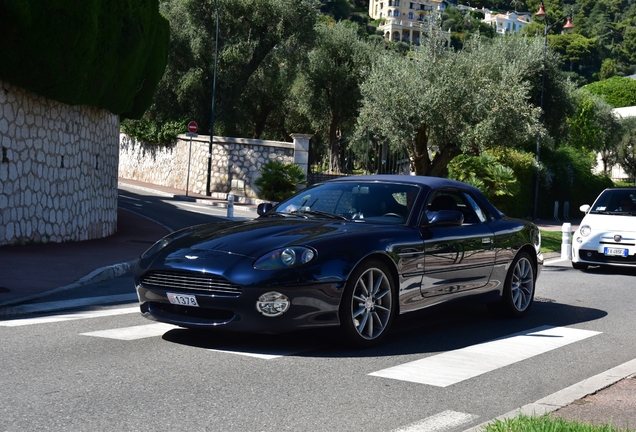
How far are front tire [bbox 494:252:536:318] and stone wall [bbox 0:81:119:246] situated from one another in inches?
334

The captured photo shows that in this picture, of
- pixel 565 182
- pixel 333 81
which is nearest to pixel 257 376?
pixel 565 182

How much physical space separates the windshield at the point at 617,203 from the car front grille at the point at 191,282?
11.1m

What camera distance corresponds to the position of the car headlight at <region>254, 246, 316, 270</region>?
6371 mm

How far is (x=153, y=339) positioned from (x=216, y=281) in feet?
3.43

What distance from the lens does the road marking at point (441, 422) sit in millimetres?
4695

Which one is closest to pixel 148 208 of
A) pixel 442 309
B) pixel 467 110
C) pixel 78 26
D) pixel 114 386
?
pixel 467 110

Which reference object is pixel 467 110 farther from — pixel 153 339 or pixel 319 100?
pixel 153 339

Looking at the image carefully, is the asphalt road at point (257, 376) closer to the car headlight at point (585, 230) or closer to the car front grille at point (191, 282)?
the car front grille at point (191, 282)

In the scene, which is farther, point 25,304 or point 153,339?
point 25,304

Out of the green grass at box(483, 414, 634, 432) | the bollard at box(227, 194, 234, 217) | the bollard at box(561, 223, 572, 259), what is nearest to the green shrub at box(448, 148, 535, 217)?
the bollard at box(227, 194, 234, 217)

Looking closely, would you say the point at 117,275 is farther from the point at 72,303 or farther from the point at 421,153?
the point at 421,153

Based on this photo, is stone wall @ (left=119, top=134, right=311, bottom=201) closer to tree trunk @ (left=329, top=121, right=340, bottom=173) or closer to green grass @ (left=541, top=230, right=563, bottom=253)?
tree trunk @ (left=329, top=121, right=340, bottom=173)

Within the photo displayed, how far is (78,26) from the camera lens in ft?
45.7

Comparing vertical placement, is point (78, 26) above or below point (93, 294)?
above
